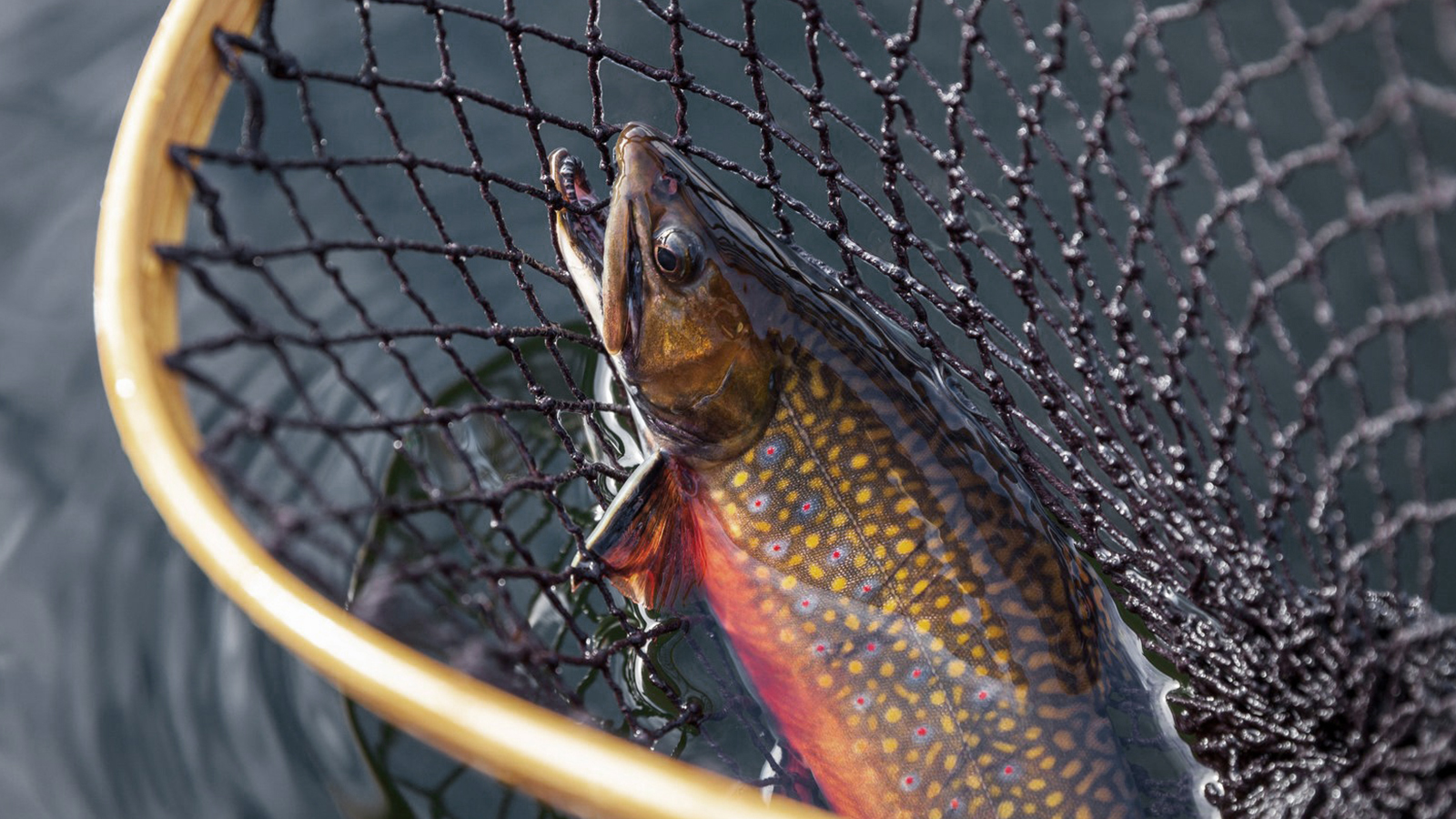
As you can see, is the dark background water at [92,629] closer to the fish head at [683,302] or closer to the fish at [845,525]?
the fish at [845,525]

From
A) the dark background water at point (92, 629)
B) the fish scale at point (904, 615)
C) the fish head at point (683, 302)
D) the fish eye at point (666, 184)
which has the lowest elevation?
the dark background water at point (92, 629)

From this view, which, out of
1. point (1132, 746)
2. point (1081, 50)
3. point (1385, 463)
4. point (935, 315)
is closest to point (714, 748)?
point (1132, 746)

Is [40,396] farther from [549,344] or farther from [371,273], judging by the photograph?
[549,344]

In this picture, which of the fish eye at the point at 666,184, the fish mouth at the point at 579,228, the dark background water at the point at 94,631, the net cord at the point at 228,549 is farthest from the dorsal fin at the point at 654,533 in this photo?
the dark background water at the point at 94,631

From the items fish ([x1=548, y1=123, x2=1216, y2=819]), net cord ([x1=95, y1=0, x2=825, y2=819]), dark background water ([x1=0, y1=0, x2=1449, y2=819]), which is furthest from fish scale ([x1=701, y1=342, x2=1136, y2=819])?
dark background water ([x1=0, y1=0, x2=1449, y2=819])

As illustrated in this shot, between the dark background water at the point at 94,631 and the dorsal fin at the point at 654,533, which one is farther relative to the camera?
the dark background water at the point at 94,631

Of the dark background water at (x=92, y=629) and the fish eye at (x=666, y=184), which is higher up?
the fish eye at (x=666, y=184)

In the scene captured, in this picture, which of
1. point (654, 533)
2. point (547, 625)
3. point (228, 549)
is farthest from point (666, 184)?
point (547, 625)

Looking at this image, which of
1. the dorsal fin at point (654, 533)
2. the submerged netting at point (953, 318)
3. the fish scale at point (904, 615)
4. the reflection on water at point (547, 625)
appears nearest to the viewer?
the submerged netting at point (953, 318)
